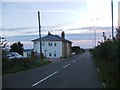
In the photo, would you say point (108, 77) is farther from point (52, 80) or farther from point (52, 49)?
point (52, 49)

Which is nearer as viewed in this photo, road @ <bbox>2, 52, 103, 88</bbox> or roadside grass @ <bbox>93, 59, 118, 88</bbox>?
roadside grass @ <bbox>93, 59, 118, 88</bbox>

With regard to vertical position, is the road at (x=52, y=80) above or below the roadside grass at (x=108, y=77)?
below

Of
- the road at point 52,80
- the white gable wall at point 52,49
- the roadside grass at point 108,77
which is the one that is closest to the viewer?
the roadside grass at point 108,77

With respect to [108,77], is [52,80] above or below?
below

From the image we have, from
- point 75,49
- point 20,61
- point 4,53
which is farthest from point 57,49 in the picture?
point 75,49

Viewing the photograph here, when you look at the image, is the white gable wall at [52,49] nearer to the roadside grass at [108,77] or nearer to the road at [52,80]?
the road at [52,80]

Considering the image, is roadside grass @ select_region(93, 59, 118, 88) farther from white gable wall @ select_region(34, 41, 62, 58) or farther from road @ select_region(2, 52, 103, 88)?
white gable wall @ select_region(34, 41, 62, 58)

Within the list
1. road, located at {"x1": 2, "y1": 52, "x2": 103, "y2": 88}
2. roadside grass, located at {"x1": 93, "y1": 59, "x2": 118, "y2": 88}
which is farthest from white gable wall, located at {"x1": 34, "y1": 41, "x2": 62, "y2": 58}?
roadside grass, located at {"x1": 93, "y1": 59, "x2": 118, "y2": 88}

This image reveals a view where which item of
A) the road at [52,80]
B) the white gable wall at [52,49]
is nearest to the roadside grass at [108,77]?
the road at [52,80]

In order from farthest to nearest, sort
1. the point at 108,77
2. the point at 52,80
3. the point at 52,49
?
1. the point at 52,49
2. the point at 52,80
3. the point at 108,77

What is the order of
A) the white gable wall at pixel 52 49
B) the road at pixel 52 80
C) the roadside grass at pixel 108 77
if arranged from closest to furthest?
the roadside grass at pixel 108 77
the road at pixel 52 80
the white gable wall at pixel 52 49

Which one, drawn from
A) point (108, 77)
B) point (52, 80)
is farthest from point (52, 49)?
point (108, 77)

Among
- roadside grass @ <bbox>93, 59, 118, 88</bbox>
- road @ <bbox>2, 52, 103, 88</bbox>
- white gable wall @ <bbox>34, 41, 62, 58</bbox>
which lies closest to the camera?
roadside grass @ <bbox>93, 59, 118, 88</bbox>

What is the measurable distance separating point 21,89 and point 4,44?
15063 mm
